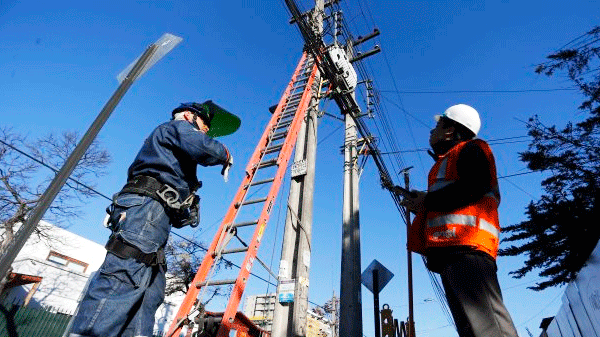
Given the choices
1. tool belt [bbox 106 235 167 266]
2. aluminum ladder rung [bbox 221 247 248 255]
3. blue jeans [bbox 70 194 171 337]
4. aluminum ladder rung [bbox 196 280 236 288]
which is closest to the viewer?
blue jeans [bbox 70 194 171 337]

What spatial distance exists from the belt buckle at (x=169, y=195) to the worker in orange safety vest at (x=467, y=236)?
175 centimetres

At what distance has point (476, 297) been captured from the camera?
1.60 metres

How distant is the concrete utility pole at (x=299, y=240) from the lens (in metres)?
4.48

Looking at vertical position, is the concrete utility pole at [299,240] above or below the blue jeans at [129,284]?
above

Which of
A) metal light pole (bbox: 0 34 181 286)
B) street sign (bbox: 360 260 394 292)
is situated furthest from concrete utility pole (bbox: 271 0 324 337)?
metal light pole (bbox: 0 34 181 286)

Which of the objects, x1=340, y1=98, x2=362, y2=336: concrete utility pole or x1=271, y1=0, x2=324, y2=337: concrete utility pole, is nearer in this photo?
x1=271, y1=0, x2=324, y2=337: concrete utility pole

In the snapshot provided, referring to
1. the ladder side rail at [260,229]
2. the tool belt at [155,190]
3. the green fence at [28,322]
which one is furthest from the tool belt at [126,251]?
the green fence at [28,322]

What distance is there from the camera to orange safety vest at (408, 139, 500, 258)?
1.76m

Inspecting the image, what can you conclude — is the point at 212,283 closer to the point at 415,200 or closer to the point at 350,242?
the point at 415,200

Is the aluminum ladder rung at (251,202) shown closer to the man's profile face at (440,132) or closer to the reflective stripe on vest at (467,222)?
the man's profile face at (440,132)

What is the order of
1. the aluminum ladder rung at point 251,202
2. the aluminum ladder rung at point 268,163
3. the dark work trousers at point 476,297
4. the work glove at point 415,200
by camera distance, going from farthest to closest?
the aluminum ladder rung at point 268,163
the aluminum ladder rung at point 251,202
the work glove at point 415,200
the dark work trousers at point 476,297

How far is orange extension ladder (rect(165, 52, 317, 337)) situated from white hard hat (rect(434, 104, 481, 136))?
2600mm

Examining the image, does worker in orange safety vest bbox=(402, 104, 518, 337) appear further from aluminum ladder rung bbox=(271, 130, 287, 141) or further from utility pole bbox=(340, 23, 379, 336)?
utility pole bbox=(340, 23, 379, 336)

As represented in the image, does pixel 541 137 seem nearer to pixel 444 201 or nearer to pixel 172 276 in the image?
pixel 444 201
